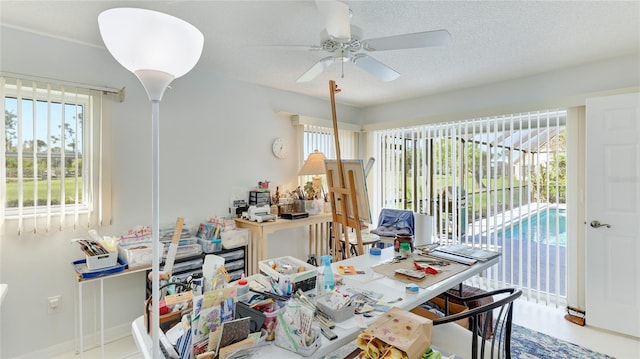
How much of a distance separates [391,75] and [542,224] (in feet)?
8.07

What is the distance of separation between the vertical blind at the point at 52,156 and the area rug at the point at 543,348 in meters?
3.52

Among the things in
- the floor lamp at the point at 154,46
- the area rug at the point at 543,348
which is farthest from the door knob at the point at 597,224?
the floor lamp at the point at 154,46

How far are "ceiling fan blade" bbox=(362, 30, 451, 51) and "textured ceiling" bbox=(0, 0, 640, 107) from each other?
0.23 meters

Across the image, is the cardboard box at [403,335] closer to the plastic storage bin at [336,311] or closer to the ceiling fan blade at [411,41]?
the plastic storage bin at [336,311]

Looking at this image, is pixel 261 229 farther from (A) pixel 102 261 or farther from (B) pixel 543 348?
(B) pixel 543 348

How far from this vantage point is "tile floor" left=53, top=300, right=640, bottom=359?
2.31 metres

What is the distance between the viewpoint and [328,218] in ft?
11.9

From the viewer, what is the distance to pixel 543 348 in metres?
2.36

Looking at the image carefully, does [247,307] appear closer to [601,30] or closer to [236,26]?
[236,26]

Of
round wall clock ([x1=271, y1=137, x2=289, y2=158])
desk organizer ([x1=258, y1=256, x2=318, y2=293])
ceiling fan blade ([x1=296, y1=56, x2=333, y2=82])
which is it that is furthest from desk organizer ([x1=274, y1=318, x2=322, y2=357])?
round wall clock ([x1=271, y1=137, x2=289, y2=158])

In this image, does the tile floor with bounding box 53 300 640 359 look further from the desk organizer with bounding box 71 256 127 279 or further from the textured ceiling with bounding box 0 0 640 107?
the textured ceiling with bounding box 0 0 640 107

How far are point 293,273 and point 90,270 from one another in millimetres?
1563

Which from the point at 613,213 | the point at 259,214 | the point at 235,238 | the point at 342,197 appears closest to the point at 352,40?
the point at 342,197

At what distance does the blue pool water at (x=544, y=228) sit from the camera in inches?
121
